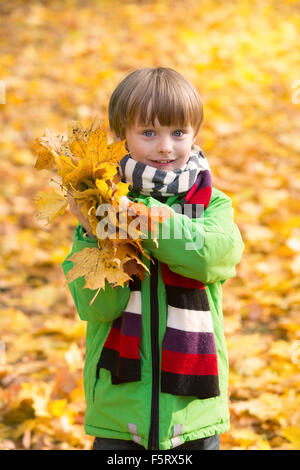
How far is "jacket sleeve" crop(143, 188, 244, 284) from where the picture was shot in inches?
Result: 64.8

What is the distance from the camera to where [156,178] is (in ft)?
5.68

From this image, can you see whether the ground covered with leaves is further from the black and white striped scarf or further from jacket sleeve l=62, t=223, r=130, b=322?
the black and white striped scarf

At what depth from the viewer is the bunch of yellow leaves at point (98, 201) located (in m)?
1.50

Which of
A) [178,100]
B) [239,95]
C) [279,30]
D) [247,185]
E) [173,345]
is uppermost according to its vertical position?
[279,30]

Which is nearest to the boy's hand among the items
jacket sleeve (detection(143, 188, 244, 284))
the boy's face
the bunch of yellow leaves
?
the bunch of yellow leaves

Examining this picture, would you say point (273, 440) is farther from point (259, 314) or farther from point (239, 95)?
point (239, 95)

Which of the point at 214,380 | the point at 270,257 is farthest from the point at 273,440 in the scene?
the point at 270,257

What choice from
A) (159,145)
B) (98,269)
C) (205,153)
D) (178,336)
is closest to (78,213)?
(98,269)

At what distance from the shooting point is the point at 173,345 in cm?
173

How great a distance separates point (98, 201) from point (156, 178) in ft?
0.85

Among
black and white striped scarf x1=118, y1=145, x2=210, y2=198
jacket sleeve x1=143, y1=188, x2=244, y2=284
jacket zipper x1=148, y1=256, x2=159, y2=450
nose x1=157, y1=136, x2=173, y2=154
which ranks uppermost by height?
nose x1=157, y1=136, x2=173, y2=154

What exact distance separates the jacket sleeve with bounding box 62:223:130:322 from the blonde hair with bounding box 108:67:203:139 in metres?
0.37

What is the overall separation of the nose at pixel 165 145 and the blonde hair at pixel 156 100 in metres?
0.05

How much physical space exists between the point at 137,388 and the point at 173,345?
175mm
